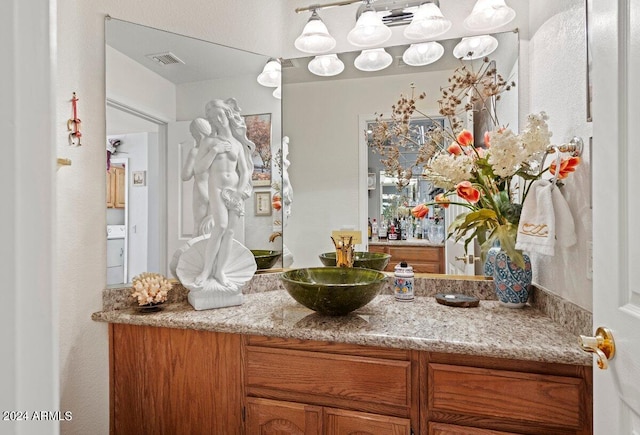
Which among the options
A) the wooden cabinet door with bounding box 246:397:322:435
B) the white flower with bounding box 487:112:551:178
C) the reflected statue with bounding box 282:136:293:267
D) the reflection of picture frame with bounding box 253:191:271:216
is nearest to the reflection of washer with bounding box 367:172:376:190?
the reflected statue with bounding box 282:136:293:267

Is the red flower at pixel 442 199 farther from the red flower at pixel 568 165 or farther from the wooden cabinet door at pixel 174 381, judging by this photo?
the wooden cabinet door at pixel 174 381

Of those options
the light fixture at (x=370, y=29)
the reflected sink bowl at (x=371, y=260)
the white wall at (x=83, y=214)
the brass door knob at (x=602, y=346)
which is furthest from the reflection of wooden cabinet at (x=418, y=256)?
the white wall at (x=83, y=214)

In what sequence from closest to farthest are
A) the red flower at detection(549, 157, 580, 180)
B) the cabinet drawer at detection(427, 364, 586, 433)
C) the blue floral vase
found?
the cabinet drawer at detection(427, 364, 586, 433), the red flower at detection(549, 157, 580, 180), the blue floral vase

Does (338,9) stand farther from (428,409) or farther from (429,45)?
(428,409)

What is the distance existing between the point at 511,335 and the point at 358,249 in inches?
34.7

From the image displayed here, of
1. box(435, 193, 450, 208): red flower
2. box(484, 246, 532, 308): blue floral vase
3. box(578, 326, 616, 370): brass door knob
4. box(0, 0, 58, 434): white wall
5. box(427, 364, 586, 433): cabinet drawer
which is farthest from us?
box(435, 193, 450, 208): red flower

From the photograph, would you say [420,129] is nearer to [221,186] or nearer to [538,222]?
[538,222]

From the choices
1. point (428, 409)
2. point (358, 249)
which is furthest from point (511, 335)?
point (358, 249)

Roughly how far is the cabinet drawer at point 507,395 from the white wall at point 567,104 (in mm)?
292

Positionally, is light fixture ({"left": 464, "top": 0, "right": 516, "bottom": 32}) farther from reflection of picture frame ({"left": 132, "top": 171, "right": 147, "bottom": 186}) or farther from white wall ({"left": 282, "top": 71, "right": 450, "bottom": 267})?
reflection of picture frame ({"left": 132, "top": 171, "right": 147, "bottom": 186})

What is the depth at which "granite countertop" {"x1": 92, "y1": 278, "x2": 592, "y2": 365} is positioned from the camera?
1.10m

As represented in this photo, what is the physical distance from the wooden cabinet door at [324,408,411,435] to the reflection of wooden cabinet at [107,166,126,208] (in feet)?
4.04

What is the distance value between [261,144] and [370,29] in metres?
0.85

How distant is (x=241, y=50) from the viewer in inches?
74.4
